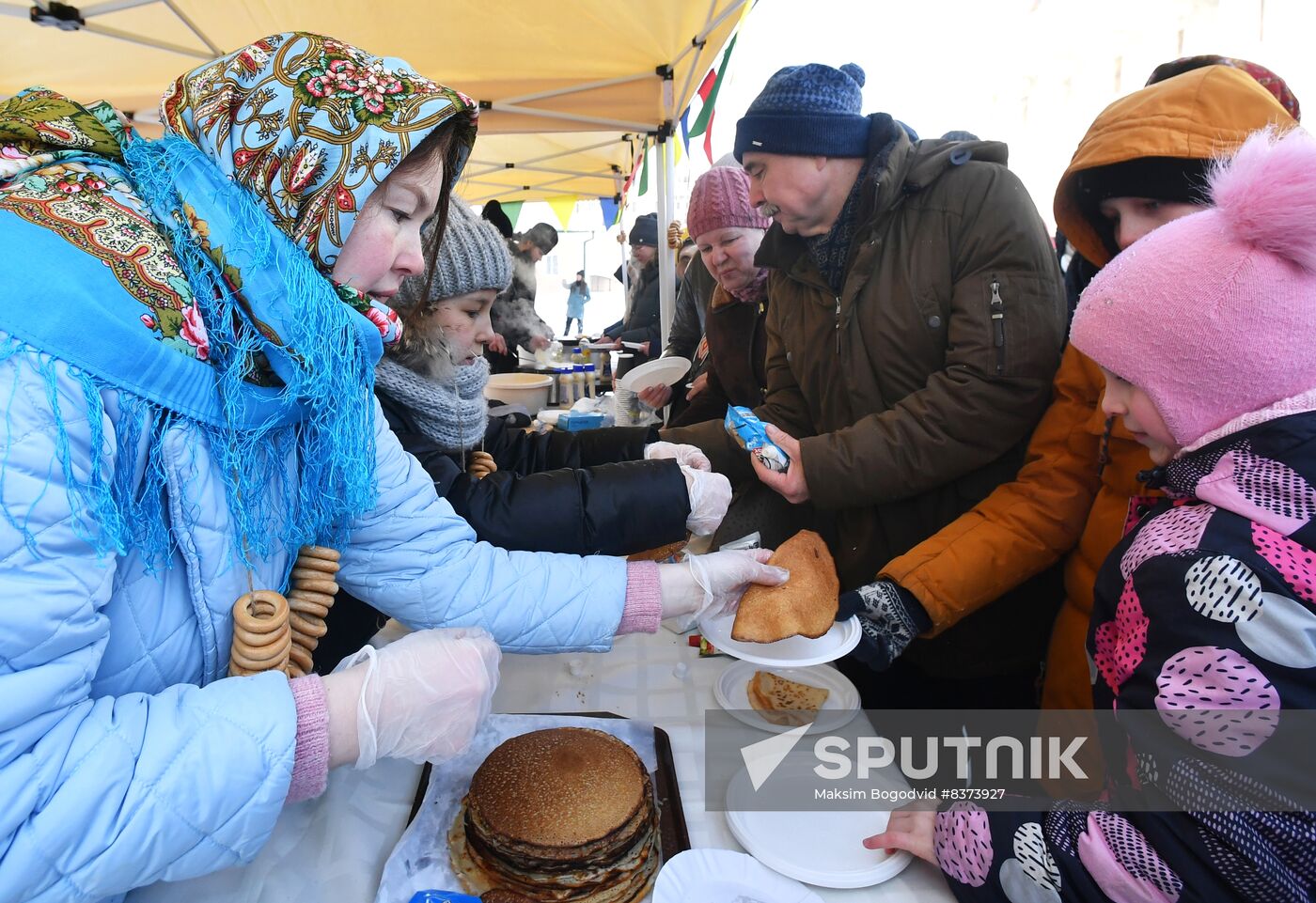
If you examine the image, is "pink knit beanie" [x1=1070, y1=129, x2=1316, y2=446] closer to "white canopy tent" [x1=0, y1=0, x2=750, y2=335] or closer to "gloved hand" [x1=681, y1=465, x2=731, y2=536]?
"gloved hand" [x1=681, y1=465, x2=731, y2=536]

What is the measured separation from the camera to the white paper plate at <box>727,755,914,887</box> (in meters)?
1.07

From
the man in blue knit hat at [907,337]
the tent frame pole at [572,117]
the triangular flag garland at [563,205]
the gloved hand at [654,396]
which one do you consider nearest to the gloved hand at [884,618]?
the man in blue knit hat at [907,337]

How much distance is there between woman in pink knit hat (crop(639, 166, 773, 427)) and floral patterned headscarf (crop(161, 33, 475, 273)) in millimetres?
2069

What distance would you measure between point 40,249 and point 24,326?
9cm

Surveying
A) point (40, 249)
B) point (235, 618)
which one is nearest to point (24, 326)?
point (40, 249)

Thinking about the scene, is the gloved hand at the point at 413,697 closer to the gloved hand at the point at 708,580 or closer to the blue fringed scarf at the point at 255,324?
the blue fringed scarf at the point at 255,324

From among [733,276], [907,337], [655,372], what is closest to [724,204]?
[733,276]

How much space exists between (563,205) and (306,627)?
13914mm

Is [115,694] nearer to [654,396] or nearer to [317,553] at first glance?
[317,553]

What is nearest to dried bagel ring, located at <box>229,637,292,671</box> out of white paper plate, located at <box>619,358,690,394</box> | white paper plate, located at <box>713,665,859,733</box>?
white paper plate, located at <box>713,665,859,733</box>

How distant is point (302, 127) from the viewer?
3.34ft

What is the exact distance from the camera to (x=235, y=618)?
0.98m

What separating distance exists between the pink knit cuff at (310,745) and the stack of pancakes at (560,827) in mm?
286

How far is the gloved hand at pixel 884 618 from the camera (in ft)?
5.07
